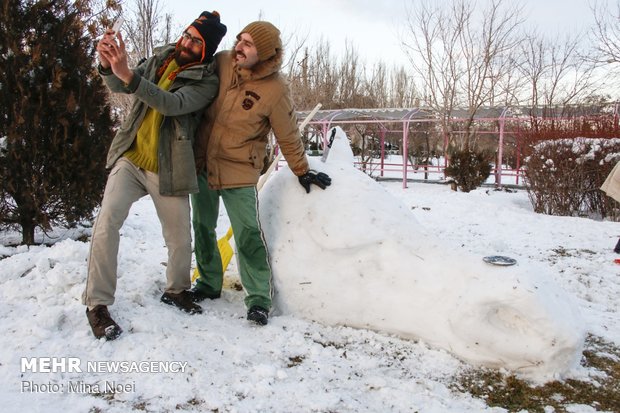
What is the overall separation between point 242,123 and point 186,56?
487mm

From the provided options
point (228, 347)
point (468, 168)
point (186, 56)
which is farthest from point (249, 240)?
point (468, 168)

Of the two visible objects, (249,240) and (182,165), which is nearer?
(182,165)

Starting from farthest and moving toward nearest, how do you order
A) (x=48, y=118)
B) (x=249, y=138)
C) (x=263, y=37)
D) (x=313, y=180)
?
1. (x=48, y=118)
2. (x=313, y=180)
3. (x=249, y=138)
4. (x=263, y=37)

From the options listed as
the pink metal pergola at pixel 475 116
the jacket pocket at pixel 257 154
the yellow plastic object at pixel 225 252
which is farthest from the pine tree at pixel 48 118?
the pink metal pergola at pixel 475 116

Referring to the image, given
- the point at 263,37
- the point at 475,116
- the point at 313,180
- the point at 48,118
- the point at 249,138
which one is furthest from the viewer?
the point at 475,116

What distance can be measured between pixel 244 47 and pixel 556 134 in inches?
295

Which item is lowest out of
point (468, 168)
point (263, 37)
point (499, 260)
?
point (499, 260)

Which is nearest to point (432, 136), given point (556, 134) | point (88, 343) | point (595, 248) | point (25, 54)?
point (556, 134)

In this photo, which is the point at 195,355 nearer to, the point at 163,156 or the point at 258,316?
the point at 258,316

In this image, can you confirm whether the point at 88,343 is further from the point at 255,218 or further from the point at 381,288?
the point at 381,288

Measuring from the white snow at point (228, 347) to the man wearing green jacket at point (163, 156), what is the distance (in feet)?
0.66

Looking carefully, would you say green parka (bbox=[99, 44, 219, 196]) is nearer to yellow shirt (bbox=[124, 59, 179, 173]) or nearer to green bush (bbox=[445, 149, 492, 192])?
yellow shirt (bbox=[124, 59, 179, 173])

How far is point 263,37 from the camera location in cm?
274

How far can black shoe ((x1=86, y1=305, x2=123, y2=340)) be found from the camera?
2406 mm
